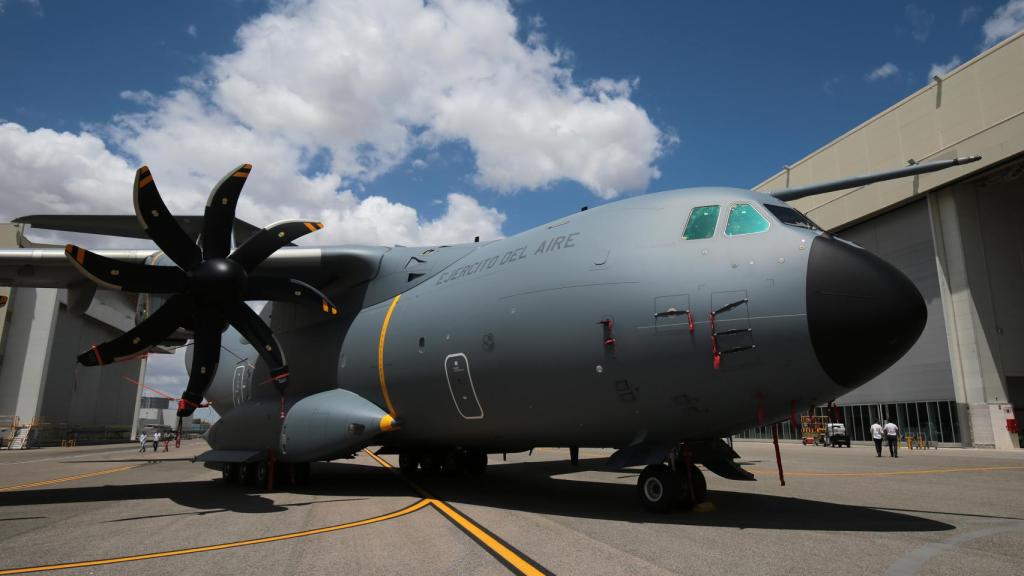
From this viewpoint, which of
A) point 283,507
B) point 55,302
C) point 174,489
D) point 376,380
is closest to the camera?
point 283,507

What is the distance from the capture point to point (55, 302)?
1756 inches

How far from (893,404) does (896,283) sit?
32.9 metres

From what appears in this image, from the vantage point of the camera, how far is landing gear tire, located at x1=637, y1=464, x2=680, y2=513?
26.2ft

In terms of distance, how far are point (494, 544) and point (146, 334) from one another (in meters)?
7.51

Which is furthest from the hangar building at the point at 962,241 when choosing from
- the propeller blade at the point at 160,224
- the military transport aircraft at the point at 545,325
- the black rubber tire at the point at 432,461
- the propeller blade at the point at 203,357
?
the propeller blade at the point at 160,224

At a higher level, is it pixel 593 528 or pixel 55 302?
pixel 55 302

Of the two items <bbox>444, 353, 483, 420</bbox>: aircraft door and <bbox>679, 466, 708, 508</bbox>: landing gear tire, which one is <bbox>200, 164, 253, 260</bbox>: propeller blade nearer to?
<bbox>444, 353, 483, 420</bbox>: aircraft door

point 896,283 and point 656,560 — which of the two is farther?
point 896,283

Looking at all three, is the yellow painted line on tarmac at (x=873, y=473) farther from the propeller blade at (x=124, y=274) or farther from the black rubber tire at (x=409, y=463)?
the propeller blade at (x=124, y=274)

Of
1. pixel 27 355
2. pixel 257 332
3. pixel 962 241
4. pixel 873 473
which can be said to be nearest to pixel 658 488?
pixel 257 332

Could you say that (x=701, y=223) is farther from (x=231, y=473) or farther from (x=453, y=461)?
(x=231, y=473)

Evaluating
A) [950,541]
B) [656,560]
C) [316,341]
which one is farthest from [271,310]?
[950,541]

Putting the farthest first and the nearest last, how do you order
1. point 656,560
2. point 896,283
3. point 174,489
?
point 174,489 → point 896,283 → point 656,560

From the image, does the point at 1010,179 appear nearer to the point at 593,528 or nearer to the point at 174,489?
the point at 593,528
